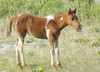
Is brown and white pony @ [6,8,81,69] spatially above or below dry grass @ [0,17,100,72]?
above

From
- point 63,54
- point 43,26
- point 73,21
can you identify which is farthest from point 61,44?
point 73,21

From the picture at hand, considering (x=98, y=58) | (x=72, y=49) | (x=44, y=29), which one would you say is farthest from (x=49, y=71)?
(x=72, y=49)

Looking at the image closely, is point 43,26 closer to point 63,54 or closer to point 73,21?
point 73,21

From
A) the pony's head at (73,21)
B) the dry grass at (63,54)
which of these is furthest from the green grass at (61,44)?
the pony's head at (73,21)

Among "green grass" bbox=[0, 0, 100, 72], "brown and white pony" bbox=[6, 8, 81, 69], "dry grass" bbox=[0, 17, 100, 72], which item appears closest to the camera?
"brown and white pony" bbox=[6, 8, 81, 69]

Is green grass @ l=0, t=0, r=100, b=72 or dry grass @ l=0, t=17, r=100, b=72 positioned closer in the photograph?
dry grass @ l=0, t=17, r=100, b=72

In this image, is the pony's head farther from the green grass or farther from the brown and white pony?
the green grass

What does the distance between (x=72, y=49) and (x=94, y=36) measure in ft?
9.10

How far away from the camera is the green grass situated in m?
7.52

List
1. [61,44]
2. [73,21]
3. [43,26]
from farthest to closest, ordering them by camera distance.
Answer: [61,44]
[43,26]
[73,21]

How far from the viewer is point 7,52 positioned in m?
9.56

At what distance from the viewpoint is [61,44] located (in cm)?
1065

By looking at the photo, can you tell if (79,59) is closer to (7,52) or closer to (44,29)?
(44,29)

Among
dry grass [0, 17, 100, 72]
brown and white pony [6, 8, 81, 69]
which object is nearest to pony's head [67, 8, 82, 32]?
brown and white pony [6, 8, 81, 69]
